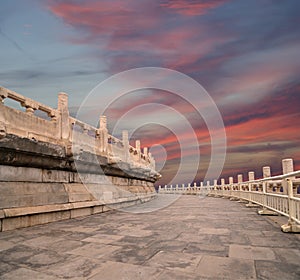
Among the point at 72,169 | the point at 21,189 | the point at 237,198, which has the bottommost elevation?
the point at 237,198

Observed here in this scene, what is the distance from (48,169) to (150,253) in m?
4.65

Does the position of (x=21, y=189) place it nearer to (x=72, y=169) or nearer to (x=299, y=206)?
(x=72, y=169)

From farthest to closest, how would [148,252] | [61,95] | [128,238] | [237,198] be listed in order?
[237,198]
[61,95]
[128,238]
[148,252]

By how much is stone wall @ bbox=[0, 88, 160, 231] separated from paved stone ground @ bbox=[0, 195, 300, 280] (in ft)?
2.59

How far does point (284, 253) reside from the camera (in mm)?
3859

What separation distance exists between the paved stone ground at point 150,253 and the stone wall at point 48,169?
791mm

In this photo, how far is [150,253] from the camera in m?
3.87

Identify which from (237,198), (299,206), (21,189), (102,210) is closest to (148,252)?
(299,206)

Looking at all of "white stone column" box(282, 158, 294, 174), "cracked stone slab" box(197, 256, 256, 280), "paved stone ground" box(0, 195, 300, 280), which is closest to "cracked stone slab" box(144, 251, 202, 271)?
"paved stone ground" box(0, 195, 300, 280)

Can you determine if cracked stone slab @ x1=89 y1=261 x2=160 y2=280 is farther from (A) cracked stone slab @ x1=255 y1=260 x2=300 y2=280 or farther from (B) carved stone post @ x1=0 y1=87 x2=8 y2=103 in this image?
(B) carved stone post @ x1=0 y1=87 x2=8 y2=103

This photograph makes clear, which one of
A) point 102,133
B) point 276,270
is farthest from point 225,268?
point 102,133

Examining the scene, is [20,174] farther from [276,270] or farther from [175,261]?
[276,270]

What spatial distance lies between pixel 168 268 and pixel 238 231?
3.07 meters

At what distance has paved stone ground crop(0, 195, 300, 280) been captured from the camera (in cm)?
306
